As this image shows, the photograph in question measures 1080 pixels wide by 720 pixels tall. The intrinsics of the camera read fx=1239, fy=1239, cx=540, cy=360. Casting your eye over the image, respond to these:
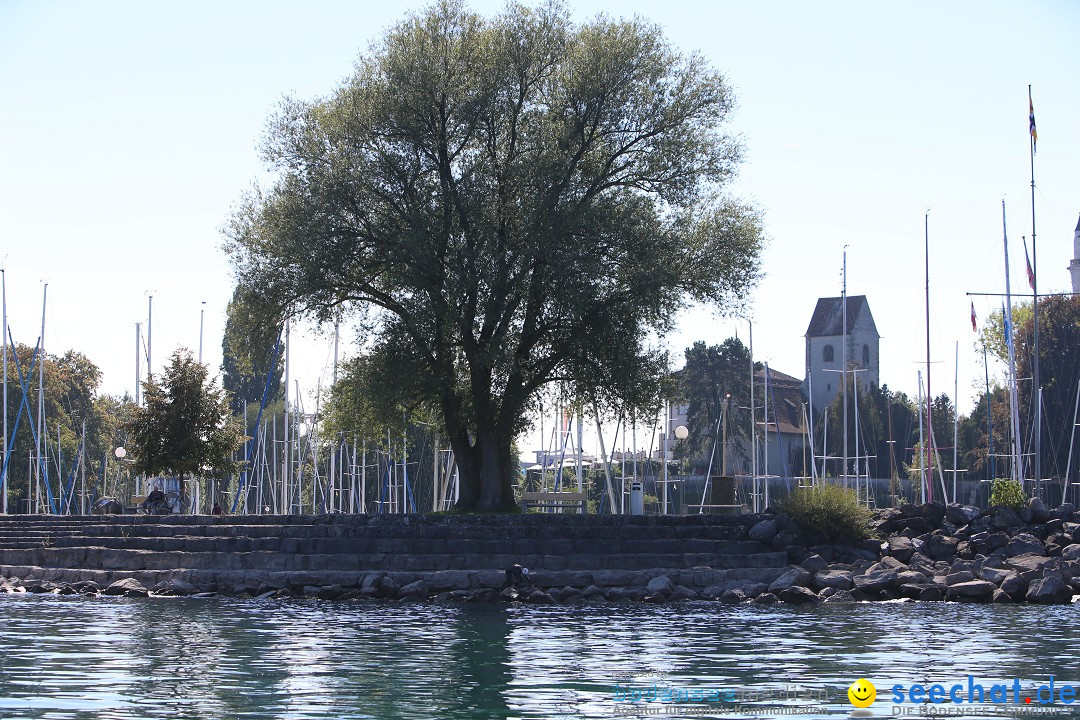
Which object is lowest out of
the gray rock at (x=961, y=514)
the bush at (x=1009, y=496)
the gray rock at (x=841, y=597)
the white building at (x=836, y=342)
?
the gray rock at (x=841, y=597)

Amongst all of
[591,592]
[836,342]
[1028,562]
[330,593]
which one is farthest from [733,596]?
[836,342]

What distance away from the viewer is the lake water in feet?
41.9

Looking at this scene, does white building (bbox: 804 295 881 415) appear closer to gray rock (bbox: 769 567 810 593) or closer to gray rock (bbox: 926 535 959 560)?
gray rock (bbox: 926 535 959 560)

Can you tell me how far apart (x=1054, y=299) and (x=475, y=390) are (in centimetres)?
4939

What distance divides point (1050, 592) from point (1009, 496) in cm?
689

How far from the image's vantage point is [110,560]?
29.5 meters

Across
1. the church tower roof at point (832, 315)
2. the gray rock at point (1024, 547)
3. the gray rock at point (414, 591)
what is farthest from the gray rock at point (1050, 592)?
the church tower roof at point (832, 315)

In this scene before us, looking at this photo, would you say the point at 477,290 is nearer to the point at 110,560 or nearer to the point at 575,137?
the point at 575,137

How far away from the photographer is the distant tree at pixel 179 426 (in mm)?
37969

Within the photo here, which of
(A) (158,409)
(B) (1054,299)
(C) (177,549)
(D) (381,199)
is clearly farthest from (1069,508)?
(B) (1054,299)

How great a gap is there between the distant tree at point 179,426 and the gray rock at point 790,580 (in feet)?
64.7

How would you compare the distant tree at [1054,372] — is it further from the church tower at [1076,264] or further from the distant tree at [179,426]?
the distant tree at [179,426]

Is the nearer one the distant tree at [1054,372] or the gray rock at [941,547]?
the gray rock at [941,547]

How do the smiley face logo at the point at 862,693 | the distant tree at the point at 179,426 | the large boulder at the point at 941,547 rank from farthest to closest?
the distant tree at the point at 179,426 → the large boulder at the point at 941,547 → the smiley face logo at the point at 862,693
